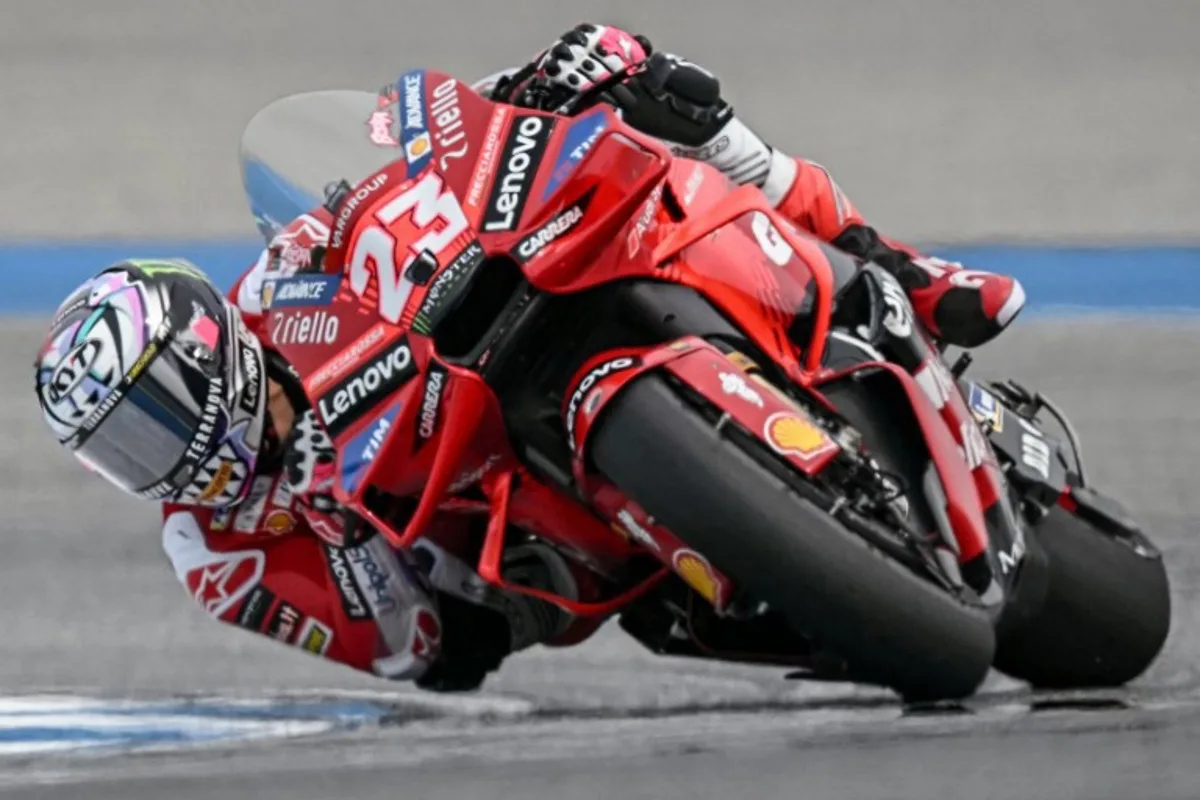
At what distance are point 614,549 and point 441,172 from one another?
68cm

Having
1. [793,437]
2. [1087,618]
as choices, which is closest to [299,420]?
[793,437]

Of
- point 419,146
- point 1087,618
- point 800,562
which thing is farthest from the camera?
point 1087,618

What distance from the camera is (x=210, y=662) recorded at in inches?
159

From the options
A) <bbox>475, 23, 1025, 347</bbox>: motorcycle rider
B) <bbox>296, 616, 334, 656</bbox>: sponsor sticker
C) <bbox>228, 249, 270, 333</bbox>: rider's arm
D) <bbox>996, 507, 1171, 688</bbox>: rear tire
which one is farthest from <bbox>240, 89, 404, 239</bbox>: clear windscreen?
<bbox>996, 507, 1171, 688</bbox>: rear tire

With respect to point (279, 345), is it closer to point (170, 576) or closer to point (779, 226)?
point (779, 226)

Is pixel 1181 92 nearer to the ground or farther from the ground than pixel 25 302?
farther from the ground

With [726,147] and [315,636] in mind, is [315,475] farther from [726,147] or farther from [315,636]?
[726,147]

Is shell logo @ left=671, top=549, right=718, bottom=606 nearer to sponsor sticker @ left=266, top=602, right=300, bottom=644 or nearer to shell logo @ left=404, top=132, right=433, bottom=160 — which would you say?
shell logo @ left=404, top=132, right=433, bottom=160

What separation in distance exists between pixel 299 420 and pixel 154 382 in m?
0.29

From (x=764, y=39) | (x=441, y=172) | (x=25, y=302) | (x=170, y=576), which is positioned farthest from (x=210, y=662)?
(x=764, y=39)

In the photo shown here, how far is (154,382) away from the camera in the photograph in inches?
122

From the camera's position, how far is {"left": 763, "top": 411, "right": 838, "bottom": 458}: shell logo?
8.38ft

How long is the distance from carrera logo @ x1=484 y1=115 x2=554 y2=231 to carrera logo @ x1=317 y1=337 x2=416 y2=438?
0.23 m

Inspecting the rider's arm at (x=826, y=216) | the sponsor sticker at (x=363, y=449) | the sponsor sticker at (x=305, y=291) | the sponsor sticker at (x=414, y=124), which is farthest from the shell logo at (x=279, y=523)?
the rider's arm at (x=826, y=216)
